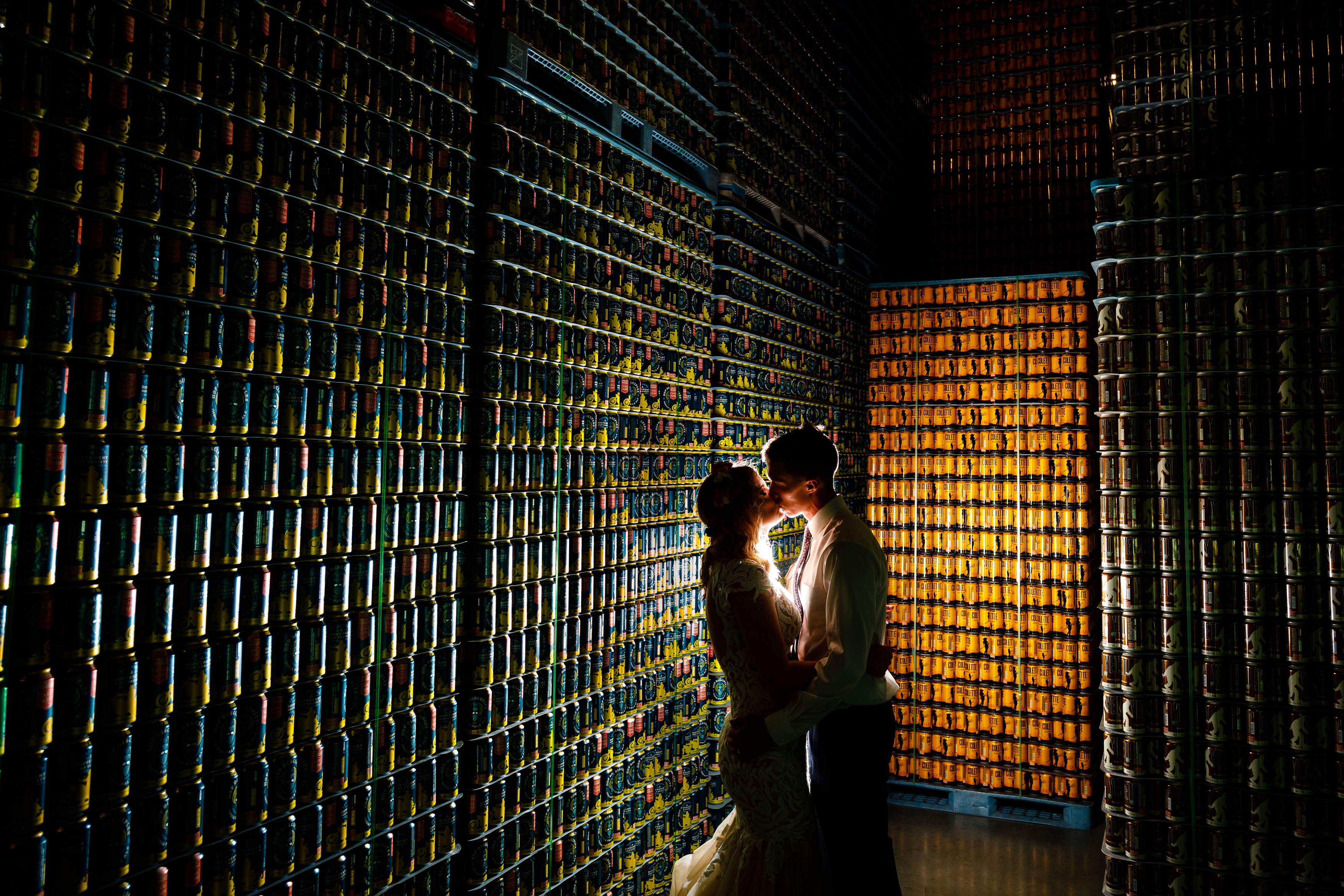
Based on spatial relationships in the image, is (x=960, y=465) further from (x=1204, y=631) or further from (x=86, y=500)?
(x=86, y=500)

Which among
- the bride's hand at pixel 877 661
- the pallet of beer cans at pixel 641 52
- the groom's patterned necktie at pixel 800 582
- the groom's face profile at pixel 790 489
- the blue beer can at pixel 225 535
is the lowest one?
the bride's hand at pixel 877 661

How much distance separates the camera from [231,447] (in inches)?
78.2

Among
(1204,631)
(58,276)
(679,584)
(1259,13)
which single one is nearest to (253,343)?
(58,276)

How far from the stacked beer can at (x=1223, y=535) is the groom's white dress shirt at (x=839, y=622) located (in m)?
2.18

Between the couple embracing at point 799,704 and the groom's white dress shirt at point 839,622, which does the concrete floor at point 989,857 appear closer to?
the couple embracing at point 799,704

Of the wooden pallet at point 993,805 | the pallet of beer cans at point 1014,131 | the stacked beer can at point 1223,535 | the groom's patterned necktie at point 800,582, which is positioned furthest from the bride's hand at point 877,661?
the pallet of beer cans at point 1014,131

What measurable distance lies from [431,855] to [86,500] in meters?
1.44

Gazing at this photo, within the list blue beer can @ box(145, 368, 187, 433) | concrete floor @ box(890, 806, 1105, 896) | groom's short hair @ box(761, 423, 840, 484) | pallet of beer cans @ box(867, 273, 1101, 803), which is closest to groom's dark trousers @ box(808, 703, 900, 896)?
groom's short hair @ box(761, 423, 840, 484)

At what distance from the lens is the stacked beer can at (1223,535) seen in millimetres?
3781

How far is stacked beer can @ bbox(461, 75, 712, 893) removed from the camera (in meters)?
2.80

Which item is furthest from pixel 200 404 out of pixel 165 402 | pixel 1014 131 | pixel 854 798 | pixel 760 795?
pixel 1014 131

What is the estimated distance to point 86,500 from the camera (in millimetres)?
1699

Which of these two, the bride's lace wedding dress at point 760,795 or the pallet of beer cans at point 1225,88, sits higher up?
the pallet of beer cans at point 1225,88

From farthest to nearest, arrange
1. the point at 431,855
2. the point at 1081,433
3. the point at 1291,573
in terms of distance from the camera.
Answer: the point at 1081,433 < the point at 1291,573 < the point at 431,855
